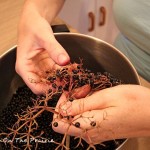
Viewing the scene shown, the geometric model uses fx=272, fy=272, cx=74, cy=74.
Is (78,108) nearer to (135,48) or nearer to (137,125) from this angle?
(137,125)

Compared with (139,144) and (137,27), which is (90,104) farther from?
(137,27)

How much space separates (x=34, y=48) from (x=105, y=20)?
0.85 meters

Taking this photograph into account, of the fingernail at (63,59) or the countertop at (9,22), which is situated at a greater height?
the fingernail at (63,59)

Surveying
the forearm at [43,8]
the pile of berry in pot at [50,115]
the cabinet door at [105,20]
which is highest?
the forearm at [43,8]

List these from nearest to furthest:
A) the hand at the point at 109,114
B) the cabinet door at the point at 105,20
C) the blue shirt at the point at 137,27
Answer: the hand at the point at 109,114 → the blue shirt at the point at 137,27 → the cabinet door at the point at 105,20

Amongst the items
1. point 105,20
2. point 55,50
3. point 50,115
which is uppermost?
point 55,50

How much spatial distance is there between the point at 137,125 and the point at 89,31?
3.22 ft

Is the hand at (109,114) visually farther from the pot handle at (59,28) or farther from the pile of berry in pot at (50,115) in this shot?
the pot handle at (59,28)

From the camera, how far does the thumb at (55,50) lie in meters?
0.43

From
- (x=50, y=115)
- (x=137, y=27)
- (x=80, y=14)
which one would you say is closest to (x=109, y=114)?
(x=50, y=115)

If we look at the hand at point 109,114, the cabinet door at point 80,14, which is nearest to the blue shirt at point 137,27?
the hand at point 109,114

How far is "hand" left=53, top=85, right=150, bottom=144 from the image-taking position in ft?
1.17

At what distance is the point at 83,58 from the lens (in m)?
0.58

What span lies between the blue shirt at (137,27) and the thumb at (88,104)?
260 mm
